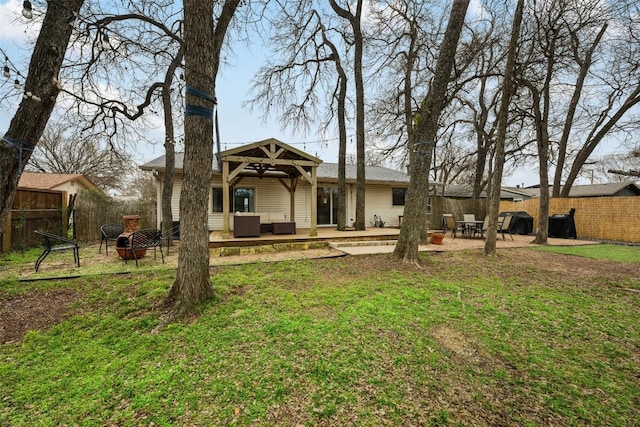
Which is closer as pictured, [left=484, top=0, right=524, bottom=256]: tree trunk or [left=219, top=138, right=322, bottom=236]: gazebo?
[left=484, top=0, right=524, bottom=256]: tree trunk

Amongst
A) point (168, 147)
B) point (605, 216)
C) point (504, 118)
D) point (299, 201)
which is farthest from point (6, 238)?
point (605, 216)

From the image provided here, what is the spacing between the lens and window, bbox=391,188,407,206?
13.2 metres

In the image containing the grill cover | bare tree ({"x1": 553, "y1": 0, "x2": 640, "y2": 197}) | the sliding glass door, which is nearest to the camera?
bare tree ({"x1": 553, "y1": 0, "x2": 640, "y2": 197})

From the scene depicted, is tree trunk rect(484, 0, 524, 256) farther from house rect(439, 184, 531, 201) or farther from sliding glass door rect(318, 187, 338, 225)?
house rect(439, 184, 531, 201)

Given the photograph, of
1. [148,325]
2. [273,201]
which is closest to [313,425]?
[148,325]

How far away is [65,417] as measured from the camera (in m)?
1.73

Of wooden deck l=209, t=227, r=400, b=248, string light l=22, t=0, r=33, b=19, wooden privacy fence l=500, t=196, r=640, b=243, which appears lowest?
wooden deck l=209, t=227, r=400, b=248

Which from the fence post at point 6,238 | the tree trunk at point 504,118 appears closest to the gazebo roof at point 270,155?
the tree trunk at point 504,118

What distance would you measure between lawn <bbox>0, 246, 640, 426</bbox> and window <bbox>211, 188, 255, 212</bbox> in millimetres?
5728

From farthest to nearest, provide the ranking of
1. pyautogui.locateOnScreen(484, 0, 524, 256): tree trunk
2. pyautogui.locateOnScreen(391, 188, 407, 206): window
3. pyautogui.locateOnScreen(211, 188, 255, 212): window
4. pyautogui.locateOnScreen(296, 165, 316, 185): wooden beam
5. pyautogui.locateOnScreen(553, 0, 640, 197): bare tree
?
1. pyautogui.locateOnScreen(391, 188, 407, 206): window
2. pyautogui.locateOnScreen(211, 188, 255, 212): window
3. pyautogui.locateOnScreen(553, 0, 640, 197): bare tree
4. pyautogui.locateOnScreen(296, 165, 316, 185): wooden beam
5. pyautogui.locateOnScreen(484, 0, 524, 256): tree trunk

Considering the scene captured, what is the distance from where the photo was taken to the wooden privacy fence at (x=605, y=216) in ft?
34.3

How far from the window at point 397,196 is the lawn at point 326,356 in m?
9.00

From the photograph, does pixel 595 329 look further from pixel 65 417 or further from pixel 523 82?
pixel 523 82

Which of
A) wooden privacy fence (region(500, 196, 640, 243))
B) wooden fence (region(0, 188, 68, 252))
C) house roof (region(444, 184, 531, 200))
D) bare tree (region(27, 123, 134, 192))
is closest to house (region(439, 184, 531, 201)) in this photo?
house roof (region(444, 184, 531, 200))
